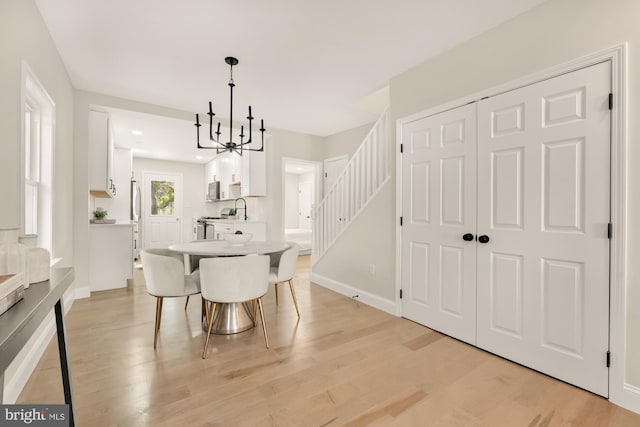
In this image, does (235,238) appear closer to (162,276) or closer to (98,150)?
(162,276)

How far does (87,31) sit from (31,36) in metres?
0.48

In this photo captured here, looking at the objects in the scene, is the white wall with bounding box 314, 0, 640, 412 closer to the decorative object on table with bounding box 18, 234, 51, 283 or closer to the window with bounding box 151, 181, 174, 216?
the decorative object on table with bounding box 18, 234, 51, 283

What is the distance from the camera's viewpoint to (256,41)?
2.60 m

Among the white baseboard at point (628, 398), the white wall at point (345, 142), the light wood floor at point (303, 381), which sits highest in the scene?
the white wall at point (345, 142)

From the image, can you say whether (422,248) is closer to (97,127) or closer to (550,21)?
(550,21)

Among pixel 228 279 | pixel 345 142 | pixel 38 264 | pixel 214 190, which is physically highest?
pixel 345 142

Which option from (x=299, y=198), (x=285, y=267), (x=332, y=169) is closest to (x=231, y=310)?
(x=285, y=267)

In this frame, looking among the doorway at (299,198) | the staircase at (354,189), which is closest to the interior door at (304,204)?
the doorway at (299,198)

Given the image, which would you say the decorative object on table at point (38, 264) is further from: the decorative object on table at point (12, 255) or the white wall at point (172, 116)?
the white wall at point (172, 116)

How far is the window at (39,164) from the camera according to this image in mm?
2465

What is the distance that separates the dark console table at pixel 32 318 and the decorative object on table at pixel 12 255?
9cm

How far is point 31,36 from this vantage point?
2.11 meters

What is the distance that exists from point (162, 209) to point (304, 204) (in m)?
4.17

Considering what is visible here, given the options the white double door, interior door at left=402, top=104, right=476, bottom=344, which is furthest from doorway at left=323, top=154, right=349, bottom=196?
the white double door
